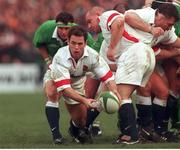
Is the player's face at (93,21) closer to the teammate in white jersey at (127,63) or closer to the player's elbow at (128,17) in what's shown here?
the teammate in white jersey at (127,63)

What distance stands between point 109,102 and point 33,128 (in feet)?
11.5

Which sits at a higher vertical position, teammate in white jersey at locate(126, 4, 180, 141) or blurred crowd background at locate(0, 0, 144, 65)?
teammate in white jersey at locate(126, 4, 180, 141)

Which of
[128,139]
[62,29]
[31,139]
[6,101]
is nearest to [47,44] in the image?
[62,29]

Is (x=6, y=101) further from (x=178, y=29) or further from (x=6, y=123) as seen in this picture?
(x=178, y=29)

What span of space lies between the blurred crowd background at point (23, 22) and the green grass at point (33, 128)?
5517 millimetres

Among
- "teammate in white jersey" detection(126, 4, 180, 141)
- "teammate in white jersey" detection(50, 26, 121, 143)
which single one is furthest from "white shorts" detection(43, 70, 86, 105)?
"teammate in white jersey" detection(126, 4, 180, 141)

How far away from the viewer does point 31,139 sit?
10.1m

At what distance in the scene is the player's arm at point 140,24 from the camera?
927 centimetres

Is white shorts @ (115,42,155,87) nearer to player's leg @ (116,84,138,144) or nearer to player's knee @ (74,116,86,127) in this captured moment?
player's leg @ (116,84,138,144)

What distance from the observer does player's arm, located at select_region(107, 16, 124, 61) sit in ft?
30.7

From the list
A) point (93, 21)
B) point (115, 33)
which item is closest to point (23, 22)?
point (93, 21)

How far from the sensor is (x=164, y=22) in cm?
923

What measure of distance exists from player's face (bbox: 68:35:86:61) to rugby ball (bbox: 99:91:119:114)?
1.96ft

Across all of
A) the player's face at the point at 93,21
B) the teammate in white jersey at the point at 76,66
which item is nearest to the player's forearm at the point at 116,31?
→ the teammate in white jersey at the point at 76,66
